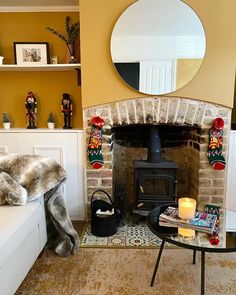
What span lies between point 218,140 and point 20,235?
191 centimetres

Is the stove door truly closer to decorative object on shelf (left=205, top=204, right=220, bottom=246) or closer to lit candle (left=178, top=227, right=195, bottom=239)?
decorative object on shelf (left=205, top=204, right=220, bottom=246)

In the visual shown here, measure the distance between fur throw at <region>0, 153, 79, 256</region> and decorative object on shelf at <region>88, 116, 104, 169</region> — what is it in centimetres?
57

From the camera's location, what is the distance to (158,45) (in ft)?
8.23

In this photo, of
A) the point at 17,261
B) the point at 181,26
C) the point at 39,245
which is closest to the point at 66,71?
the point at 181,26

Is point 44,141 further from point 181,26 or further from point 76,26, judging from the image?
point 181,26

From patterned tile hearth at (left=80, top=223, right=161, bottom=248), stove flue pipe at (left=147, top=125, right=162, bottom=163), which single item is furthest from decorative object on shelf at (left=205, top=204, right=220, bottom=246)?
stove flue pipe at (left=147, top=125, right=162, bottom=163)

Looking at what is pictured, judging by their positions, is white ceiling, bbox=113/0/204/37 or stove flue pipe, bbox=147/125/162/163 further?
stove flue pipe, bbox=147/125/162/163

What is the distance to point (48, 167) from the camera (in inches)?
82.6

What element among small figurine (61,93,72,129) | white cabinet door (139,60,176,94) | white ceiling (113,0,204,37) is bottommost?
small figurine (61,93,72,129)

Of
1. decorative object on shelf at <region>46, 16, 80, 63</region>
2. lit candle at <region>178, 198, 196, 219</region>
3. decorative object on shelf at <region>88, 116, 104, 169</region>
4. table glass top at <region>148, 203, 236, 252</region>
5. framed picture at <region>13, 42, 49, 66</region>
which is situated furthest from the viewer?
framed picture at <region>13, 42, 49, 66</region>

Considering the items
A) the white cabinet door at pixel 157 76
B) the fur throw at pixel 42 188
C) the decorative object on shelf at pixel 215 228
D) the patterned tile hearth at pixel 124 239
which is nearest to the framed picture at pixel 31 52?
the white cabinet door at pixel 157 76

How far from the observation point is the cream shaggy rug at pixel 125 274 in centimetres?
183

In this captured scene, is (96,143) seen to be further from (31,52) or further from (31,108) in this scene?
Answer: (31,52)

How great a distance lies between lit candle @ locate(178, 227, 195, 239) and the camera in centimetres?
159
